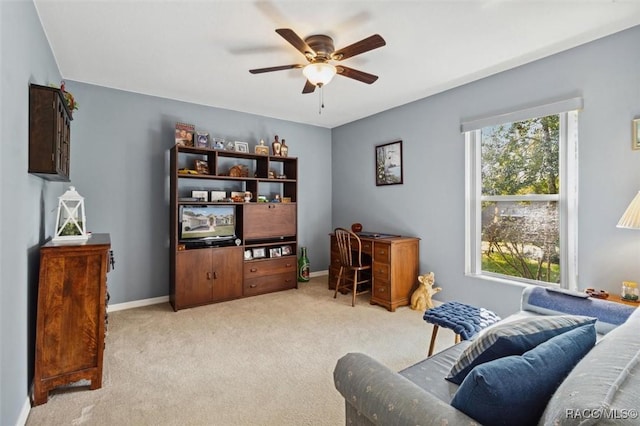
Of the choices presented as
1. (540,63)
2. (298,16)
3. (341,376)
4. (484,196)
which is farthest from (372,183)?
(341,376)

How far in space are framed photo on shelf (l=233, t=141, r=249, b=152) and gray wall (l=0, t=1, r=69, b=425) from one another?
226cm

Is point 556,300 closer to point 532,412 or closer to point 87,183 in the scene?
point 532,412

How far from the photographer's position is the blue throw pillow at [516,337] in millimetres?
1067

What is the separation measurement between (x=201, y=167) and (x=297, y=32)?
2.15 m

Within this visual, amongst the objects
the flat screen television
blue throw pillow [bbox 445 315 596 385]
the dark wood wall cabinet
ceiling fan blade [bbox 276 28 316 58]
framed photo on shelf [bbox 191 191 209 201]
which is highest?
ceiling fan blade [bbox 276 28 316 58]

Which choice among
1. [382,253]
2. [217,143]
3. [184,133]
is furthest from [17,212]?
[382,253]

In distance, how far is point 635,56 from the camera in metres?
2.31

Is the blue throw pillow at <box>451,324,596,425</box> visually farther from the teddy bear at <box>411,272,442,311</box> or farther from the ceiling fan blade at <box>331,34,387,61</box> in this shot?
the teddy bear at <box>411,272,442,311</box>

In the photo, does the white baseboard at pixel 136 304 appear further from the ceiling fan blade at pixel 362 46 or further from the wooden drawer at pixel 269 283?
the ceiling fan blade at pixel 362 46

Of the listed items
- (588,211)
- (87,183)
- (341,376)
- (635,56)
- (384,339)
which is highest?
(635,56)

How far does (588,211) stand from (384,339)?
6.63ft

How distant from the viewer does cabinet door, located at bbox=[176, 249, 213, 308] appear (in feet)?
11.6

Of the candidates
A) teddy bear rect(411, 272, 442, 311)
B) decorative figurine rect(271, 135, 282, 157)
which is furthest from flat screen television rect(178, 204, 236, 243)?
teddy bear rect(411, 272, 442, 311)

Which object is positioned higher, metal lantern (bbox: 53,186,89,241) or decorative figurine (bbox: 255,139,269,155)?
decorative figurine (bbox: 255,139,269,155)
